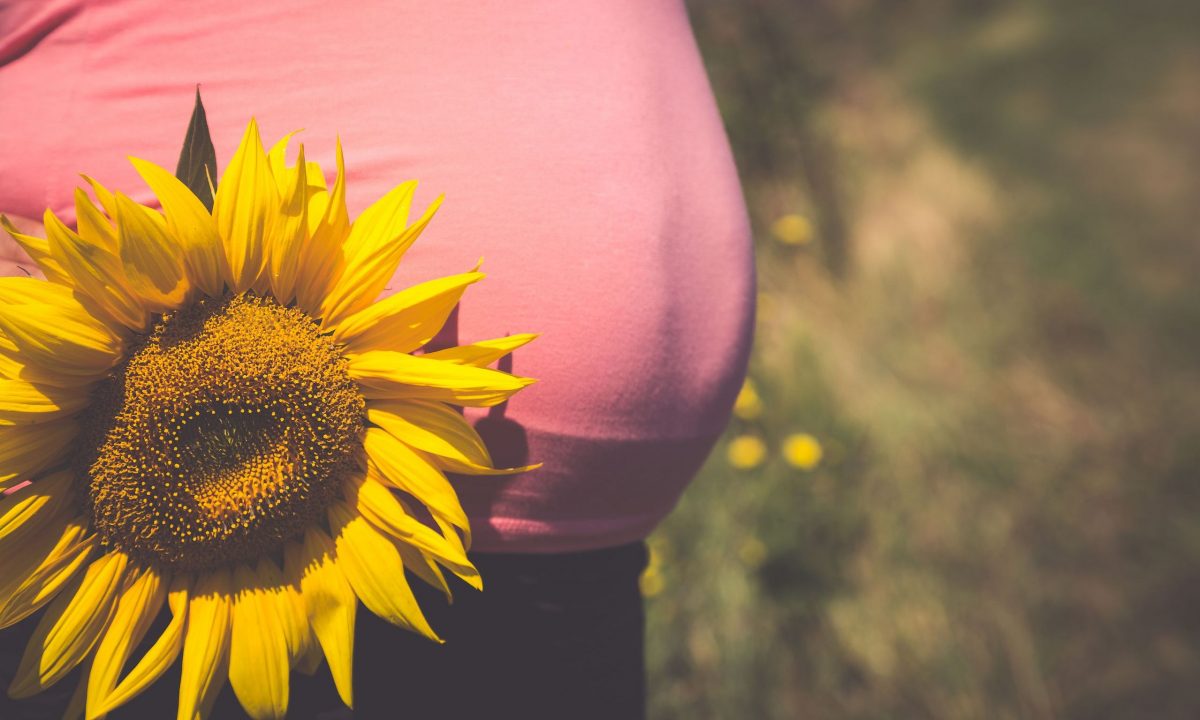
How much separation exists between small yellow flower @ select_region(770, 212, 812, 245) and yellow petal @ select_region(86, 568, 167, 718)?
2358mm

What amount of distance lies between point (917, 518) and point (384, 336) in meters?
2.11

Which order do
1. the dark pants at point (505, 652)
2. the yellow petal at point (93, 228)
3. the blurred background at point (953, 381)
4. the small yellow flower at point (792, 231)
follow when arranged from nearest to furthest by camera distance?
the yellow petal at point (93, 228)
the dark pants at point (505, 652)
the blurred background at point (953, 381)
the small yellow flower at point (792, 231)

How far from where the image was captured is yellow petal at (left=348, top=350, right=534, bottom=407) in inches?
27.8

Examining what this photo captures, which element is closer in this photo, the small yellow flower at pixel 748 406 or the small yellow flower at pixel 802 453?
the small yellow flower at pixel 802 453

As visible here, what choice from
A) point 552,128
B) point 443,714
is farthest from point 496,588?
point 552,128

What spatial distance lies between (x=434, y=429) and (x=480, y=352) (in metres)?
0.09

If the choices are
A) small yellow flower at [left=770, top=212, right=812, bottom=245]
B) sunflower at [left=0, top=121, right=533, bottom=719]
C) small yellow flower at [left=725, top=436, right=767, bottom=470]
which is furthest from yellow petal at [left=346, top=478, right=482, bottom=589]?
small yellow flower at [left=770, top=212, right=812, bottom=245]

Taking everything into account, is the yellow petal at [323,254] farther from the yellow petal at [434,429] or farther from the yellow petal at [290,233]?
the yellow petal at [434,429]

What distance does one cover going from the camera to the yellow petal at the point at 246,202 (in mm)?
660

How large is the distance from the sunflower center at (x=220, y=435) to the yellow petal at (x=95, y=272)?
1.2 inches

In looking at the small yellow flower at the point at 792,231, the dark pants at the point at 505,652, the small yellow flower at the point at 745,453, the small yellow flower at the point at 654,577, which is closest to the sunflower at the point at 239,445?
the dark pants at the point at 505,652

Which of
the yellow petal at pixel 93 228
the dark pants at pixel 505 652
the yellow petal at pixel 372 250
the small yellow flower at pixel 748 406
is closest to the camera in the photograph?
the yellow petal at pixel 93 228

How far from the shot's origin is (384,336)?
724 millimetres

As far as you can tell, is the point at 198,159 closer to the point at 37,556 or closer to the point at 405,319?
the point at 405,319
